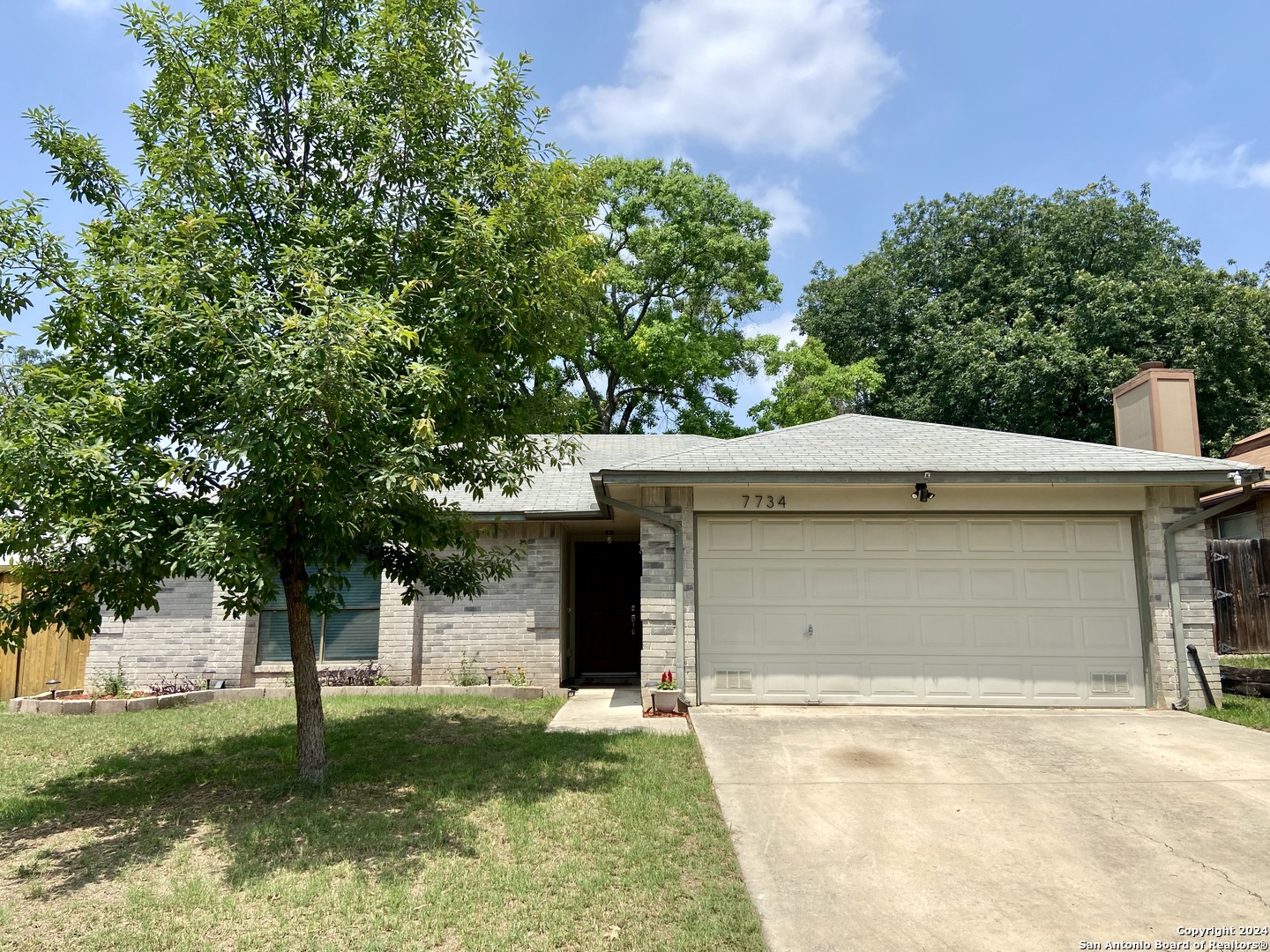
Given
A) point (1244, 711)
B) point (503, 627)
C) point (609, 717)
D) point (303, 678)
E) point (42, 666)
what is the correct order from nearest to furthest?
point (303, 678)
point (1244, 711)
point (609, 717)
point (503, 627)
point (42, 666)

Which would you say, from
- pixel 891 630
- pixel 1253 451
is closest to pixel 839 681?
pixel 891 630

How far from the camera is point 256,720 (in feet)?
29.7

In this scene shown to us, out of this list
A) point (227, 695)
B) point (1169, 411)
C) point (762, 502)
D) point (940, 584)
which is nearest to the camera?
point (940, 584)

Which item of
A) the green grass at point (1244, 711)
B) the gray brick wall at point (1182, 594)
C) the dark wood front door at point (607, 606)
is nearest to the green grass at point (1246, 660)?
the green grass at point (1244, 711)

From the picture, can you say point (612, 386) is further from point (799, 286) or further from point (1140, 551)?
point (1140, 551)

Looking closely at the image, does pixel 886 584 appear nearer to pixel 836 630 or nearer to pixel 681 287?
pixel 836 630

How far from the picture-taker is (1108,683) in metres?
9.12

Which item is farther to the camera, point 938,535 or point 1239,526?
point 1239,526

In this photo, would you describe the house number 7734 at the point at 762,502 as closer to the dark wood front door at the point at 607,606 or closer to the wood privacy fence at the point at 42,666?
the dark wood front door at the point at 607,606

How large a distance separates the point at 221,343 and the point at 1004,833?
599 centimetres

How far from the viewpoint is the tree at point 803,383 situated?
78.3ft

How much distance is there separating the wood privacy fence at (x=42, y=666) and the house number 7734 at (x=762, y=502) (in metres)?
10.7

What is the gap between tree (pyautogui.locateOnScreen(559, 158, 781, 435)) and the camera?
24.3 metres

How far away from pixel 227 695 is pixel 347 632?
1.78 meters
